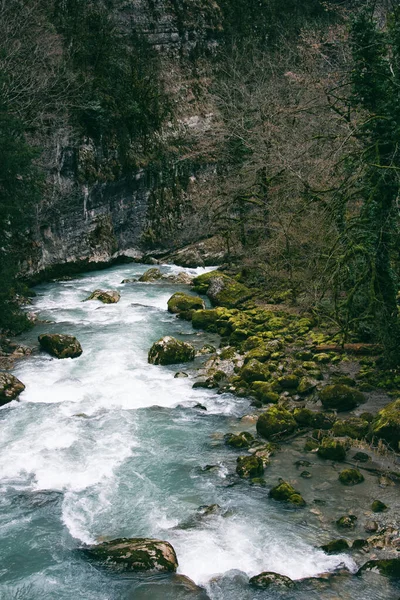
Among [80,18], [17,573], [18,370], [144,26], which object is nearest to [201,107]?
[144,26]

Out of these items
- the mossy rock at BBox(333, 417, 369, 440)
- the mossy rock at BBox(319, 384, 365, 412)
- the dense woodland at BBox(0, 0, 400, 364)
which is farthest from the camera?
the mossy rock at BBox(319, 384, 365, 412)

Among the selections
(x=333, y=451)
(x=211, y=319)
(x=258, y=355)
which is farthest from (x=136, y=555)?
(x=211, y=319)

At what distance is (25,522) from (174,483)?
3.00 metres

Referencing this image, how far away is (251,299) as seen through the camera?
79.8 feet

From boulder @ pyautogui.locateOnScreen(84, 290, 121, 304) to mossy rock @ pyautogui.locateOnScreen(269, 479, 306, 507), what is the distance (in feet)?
54.9

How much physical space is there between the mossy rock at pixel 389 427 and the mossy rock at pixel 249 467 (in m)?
2.63

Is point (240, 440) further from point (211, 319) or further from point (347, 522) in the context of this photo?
point (211, 319)

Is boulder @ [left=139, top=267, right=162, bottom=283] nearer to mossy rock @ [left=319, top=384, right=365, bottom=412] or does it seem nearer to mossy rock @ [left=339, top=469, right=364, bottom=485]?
mossy rock @ [left=319, top=384, right=365, bottom=412]

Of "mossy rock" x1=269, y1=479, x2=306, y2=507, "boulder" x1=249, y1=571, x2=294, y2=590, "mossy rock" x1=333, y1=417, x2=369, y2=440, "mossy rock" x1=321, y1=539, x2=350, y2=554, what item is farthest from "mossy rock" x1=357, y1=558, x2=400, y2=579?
"mossy rock" x1=333, y1=417, x2=369, y2=440

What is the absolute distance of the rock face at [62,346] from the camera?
62.0ft

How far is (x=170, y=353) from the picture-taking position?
1823cm

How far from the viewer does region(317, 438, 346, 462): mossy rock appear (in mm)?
11688

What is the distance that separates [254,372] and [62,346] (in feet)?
22.9

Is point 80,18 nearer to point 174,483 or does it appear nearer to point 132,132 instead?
point 132,132
